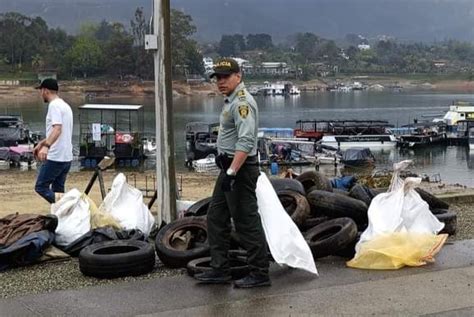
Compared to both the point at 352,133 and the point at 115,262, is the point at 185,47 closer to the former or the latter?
the point at 352,133

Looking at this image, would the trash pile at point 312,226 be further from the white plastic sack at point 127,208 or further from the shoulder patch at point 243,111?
the shoulder patch at point 243,111

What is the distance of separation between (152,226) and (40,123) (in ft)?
193

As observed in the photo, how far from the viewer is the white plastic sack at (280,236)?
588 cm

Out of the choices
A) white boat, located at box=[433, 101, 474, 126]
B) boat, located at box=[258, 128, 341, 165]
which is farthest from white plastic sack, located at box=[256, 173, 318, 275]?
white boat, located at box=[433, 101, 474, 126]

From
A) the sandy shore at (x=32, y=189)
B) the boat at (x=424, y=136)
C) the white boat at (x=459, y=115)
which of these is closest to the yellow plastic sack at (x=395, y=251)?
the sandy shore at (x=32, y=189)

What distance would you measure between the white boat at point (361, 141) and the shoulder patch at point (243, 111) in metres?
40.6

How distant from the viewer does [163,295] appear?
5469mm

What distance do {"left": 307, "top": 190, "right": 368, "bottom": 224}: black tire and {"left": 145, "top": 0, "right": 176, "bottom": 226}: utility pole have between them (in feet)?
5.06

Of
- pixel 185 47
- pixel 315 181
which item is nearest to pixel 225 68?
pixel 315 181

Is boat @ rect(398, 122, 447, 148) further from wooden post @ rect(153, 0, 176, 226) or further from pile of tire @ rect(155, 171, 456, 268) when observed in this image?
wooden post @ rect(153, 0, 176, 226)

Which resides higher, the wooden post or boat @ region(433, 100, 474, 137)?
the wooden post

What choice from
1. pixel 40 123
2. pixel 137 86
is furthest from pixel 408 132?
pixel 137 86

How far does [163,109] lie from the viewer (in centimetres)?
757

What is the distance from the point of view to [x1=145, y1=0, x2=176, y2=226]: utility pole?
7.41 meters
